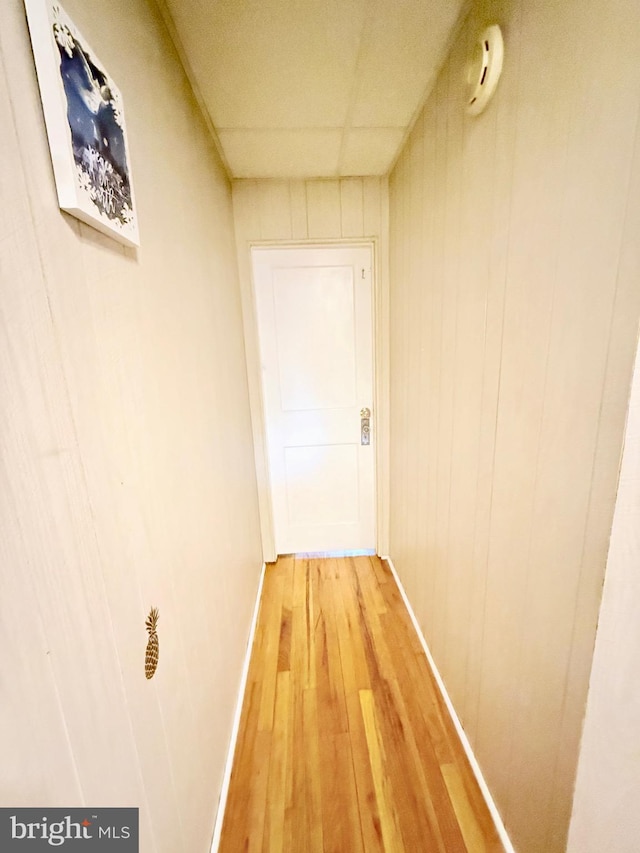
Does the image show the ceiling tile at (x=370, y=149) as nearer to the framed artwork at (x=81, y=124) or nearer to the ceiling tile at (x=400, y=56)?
the ceiling tile at (x=400, y=56)

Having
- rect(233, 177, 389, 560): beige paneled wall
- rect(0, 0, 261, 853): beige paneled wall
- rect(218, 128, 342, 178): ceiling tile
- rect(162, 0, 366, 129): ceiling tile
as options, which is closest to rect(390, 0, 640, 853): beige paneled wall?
rect(162, 0, 366, 129): ceiling tile

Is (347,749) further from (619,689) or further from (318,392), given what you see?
(318,392)

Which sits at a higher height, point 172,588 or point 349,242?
point 349,242

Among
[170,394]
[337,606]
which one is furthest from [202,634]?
[337,606]

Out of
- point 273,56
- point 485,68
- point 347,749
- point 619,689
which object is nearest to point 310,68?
point 273,56

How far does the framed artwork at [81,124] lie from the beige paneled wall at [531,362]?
90cm

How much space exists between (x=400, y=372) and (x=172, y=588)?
1567 mm

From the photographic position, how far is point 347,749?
4.29 feet

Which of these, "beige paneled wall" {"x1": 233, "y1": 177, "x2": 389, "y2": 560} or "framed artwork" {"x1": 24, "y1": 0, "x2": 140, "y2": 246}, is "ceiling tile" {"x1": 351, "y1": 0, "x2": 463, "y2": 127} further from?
"framed artwork" {"x1": 24, "y1": 0, "x2": 140, "y2": 246}

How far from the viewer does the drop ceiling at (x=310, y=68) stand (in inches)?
40.4

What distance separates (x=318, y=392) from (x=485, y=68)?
1648mm

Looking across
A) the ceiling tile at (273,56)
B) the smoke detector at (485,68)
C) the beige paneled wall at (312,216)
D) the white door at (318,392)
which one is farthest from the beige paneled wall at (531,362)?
the white door at (318,392)

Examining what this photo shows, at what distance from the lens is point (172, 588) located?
870 millimetres

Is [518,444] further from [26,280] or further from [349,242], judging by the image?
[349,242]
